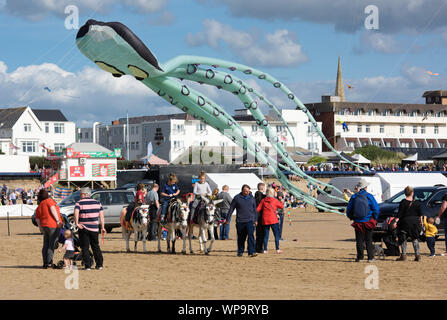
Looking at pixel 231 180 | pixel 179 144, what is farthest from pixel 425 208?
pixel 179 144

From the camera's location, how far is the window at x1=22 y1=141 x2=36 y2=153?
11081 cm

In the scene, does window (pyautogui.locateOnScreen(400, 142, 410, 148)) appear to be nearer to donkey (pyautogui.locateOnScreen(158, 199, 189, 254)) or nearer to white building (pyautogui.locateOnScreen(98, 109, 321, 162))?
white building (pyautogui.locateOnScreen(98, 109, 321, 162))

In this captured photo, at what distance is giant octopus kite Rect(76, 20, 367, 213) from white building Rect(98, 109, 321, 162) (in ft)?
254

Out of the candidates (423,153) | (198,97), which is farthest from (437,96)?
(198,97)

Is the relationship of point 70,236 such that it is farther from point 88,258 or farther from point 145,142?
point 145,142

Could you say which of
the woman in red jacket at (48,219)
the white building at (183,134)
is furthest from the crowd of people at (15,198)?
the white building at (183,134)

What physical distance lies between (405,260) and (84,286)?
857 centimetres

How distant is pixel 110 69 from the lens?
86.0 ft

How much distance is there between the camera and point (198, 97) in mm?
30375

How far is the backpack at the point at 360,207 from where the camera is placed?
58.5ft

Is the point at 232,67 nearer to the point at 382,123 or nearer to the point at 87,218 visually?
the point at 87,218

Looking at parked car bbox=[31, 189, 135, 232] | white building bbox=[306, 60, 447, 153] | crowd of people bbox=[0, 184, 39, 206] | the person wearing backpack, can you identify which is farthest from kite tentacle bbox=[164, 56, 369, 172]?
white building bbox=[306, 60, 447, 153]

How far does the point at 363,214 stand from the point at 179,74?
12972mm

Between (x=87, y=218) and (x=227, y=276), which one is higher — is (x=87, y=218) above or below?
above
